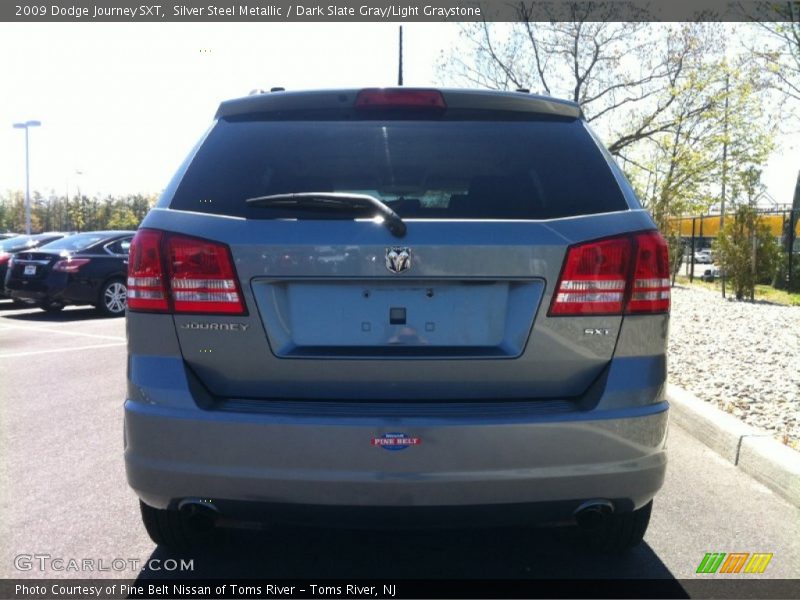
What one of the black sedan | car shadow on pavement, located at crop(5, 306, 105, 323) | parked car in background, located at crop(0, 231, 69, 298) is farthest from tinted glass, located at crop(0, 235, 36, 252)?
the black sedan

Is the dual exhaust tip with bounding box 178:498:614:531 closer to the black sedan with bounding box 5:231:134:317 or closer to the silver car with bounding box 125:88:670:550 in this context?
the silver car with bounding box 125:88:670:550

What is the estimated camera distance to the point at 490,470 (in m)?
2.26

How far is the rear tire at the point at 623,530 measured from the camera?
282 centimetres

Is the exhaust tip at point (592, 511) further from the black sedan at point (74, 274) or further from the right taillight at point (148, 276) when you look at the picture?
the black sedan at point (74, 274)

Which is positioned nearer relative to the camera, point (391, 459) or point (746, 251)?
point (391, 459)

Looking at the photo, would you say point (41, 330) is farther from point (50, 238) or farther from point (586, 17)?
point (586, 17)

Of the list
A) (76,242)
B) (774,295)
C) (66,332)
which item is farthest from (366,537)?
(774,295)

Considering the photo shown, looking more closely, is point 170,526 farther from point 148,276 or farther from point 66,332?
point 66,332

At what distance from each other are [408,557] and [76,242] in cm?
1257

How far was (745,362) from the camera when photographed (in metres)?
7.36

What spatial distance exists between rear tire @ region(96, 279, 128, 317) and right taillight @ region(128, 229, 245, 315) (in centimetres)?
1174

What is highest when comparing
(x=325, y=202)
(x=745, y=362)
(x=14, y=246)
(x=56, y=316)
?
(x=325, y=202)

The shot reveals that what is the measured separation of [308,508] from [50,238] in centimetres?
1763

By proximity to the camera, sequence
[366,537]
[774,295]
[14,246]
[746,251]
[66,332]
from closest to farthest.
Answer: [366,537] < [66,332] < [746,251] < [14,246] < [774,295]
